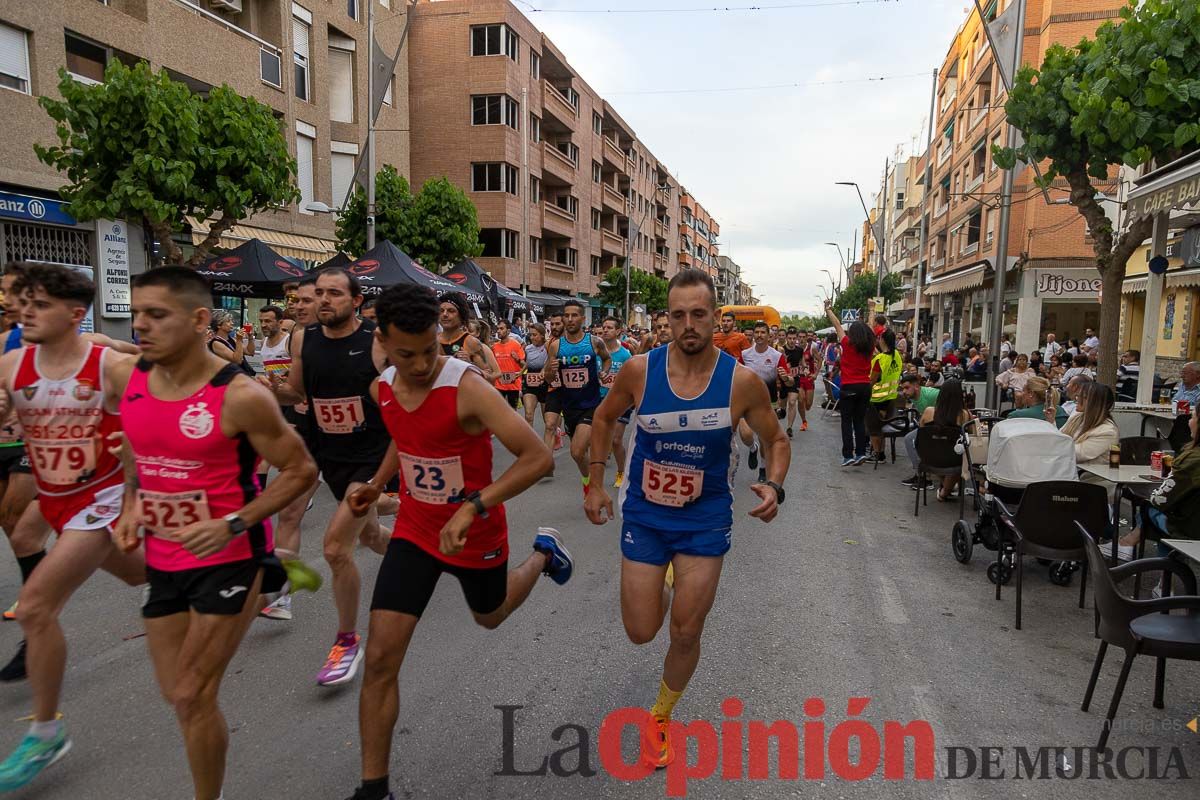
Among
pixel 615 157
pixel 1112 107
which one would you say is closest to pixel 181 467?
pixel 1112 107

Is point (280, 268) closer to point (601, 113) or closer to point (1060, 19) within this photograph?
point (1060, 19)

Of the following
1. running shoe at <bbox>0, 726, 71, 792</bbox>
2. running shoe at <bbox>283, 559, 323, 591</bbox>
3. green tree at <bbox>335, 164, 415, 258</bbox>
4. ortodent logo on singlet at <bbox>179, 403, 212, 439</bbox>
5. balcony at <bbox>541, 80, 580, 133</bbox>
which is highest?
balcony at <bbox>541, 80, 580, 133</bbox>

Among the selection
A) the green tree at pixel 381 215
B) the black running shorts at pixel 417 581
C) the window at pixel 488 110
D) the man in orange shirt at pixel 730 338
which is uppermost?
the window at pixel 488 110

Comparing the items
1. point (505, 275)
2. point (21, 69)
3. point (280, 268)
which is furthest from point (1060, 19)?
point (21, 69)

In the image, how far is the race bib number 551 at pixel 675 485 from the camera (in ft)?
10.9

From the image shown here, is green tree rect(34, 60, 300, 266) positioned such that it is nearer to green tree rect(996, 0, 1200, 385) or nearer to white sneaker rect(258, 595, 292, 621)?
white sneaker rect(258, 595, 292, 621)

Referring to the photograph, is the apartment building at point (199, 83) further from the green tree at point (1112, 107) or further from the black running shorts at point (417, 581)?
the green tree at point (1112, 107)

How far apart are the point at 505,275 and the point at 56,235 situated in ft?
74.5

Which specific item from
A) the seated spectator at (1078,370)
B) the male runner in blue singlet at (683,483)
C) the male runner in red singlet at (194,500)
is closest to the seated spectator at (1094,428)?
the male runner in blue singlet at (683,483)

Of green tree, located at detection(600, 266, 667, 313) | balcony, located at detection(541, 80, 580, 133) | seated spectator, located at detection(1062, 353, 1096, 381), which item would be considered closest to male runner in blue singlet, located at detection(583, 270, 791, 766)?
seated spectator, located at detection(1062, 353, 1096, 381)

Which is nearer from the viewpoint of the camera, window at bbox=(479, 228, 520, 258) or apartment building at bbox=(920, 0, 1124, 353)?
apartment building at bbox=(920, 0, 1124, 353)

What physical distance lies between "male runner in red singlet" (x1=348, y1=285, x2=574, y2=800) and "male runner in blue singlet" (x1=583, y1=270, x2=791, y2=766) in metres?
0.61

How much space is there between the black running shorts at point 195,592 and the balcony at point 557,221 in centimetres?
3958

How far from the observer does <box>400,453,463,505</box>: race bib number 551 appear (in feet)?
9.86
